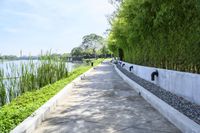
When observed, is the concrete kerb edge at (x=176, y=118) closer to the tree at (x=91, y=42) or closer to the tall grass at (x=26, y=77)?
the tall grass at (x=26, y=77)

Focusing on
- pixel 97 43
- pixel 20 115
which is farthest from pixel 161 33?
pixel 97 43

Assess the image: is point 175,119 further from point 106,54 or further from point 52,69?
point 106,54

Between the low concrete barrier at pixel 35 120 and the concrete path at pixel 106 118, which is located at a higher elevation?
the low concrete barrier at pixel 35 120

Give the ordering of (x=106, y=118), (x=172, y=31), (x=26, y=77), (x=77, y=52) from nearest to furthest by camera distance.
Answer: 1. (x=106, y=118)
2. (x=172, y=31)
3. (x=26, y=77)
4. (x=77, y=52)

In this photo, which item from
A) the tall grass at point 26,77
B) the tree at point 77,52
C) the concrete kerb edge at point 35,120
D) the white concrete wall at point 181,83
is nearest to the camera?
the concrete kerb edge at point 35,120

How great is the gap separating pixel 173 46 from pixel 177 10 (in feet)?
4.96

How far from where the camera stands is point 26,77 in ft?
31.9

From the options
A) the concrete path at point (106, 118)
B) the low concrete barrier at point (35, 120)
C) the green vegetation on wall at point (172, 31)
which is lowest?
the concrete path at point (106, 118)

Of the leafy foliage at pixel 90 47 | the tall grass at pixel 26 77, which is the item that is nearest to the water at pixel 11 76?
the tall grass at pixel 26 77

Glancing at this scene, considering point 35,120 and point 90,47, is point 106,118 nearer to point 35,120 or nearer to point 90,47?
point 35,120

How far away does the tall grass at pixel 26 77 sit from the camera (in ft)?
28.1

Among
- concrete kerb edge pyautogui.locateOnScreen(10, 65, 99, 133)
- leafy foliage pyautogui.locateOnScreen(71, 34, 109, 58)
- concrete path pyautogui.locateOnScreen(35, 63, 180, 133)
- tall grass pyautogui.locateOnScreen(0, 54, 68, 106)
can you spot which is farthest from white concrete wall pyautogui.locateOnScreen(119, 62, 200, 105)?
leafy foliage pyautogui.locateOnScreen(71, 34, 109, 58)

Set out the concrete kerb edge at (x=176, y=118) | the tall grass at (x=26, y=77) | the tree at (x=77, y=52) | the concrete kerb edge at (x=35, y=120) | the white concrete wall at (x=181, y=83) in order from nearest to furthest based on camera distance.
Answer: the concrete kerb edge at (x=176, y=118)
the concrete kerb edge at (x=35, y=120)
the white concrete wall at (x=181, y=83)
the tall grass at (x=26, y=77)
the tree at (x=77, y=52)

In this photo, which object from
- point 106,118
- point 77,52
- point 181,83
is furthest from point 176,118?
point 77,52
